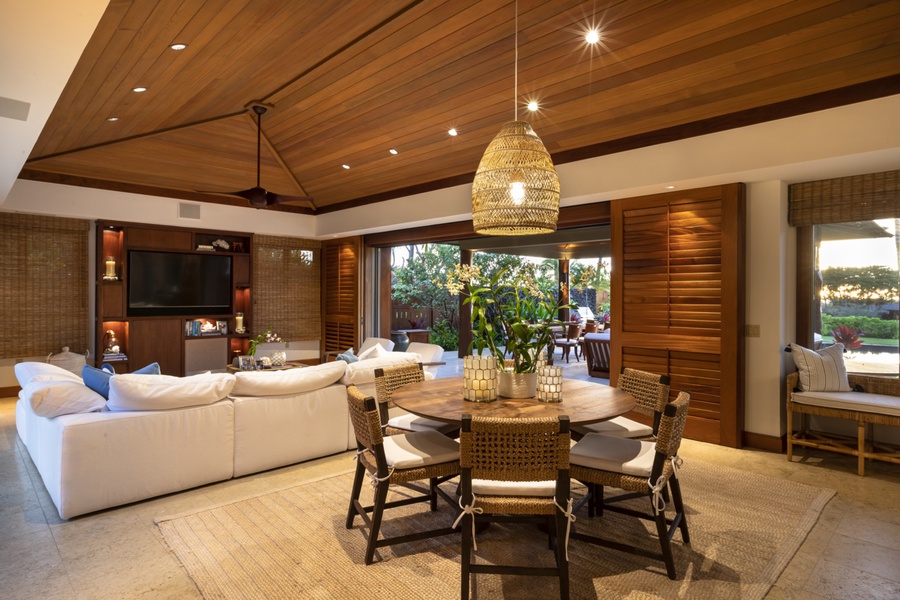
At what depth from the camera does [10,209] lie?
6090 millimetres

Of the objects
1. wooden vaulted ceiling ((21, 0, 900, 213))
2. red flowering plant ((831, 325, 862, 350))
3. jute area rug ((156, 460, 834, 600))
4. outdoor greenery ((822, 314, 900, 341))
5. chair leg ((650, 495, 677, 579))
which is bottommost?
jute area rug ((156, 460, 834, 600))

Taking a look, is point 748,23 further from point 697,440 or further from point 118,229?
point 118,229

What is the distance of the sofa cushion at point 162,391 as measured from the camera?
10.4 feet

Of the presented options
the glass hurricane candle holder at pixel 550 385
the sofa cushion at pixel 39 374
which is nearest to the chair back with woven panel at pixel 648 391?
the glass hurricane candle holder at pixel 550 385

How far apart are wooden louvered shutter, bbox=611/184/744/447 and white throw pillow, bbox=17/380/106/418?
4.36 metres

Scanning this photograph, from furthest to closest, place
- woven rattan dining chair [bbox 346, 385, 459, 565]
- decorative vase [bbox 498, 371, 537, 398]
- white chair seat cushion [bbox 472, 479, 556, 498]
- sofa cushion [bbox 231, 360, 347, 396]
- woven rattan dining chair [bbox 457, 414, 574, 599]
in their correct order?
sofa cushion [bbox 231, 360, 347, 396] < decorative vase [bbox 498, 371, 537, 398] < woven rattan dining chair [bbox 346, 385, 459, 565] < white chair seat cushion [bbox 472, 479, 556, 498] < woven rattan dining chair [bbox 457, 414, 574, 599]

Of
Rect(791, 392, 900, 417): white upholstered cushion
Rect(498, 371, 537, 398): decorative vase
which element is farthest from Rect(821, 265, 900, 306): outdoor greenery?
Rect(498, 371, 537, 398): decorative vase

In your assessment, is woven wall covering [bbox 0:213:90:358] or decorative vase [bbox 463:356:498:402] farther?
woven wall covering [bbox 0:213:90:358]

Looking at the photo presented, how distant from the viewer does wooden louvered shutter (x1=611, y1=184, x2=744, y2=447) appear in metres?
4.43

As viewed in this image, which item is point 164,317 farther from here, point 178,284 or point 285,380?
point 285,380

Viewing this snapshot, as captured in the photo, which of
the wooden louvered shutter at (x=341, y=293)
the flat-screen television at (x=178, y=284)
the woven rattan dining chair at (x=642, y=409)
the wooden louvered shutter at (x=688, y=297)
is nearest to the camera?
the woven rattan dining chair at (x=642, y=409)

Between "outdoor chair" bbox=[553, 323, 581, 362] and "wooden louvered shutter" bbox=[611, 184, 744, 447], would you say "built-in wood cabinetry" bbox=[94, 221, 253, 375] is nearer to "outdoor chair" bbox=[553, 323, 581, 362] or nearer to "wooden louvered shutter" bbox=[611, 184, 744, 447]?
"wooden louvered shutter" bbox=[611, 184, 744, 447]

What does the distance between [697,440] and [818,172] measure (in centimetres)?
247

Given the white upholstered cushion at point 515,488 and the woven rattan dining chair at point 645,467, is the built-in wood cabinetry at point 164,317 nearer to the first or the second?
the white upholstered cushion at point 515,488
